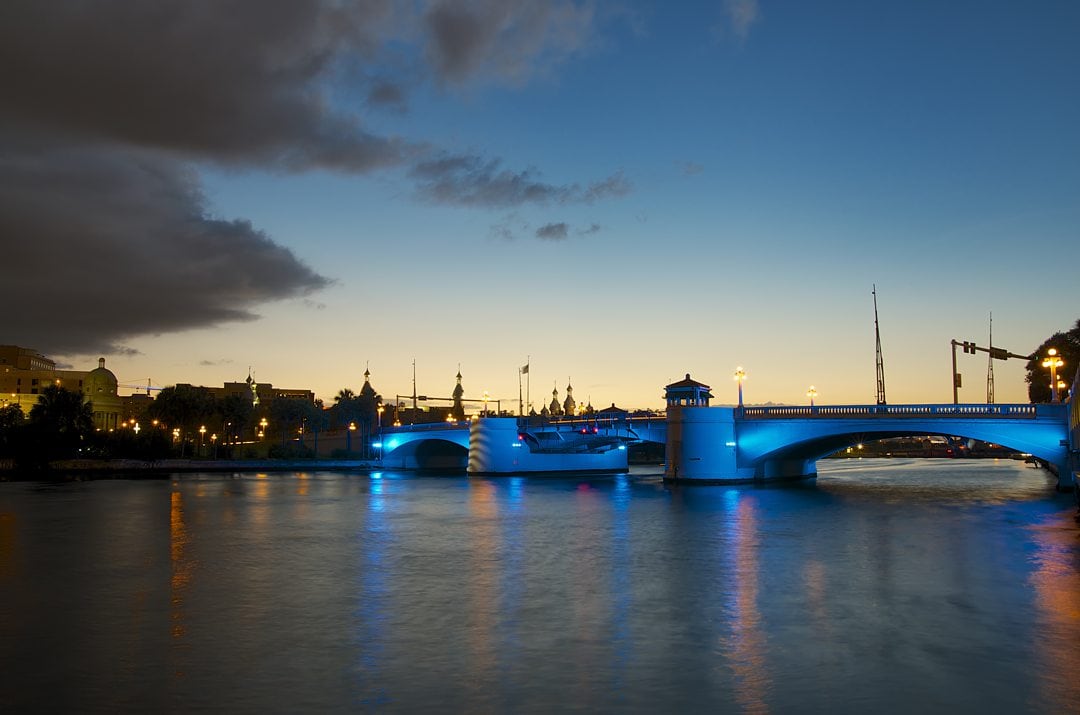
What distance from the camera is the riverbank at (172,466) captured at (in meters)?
111

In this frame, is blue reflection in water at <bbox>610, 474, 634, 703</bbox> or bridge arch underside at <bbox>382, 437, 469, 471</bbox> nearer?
→ blue reflection in water at <bbox>610, 474, 634, 703</bbox>

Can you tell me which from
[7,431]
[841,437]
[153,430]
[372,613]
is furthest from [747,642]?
[153,430]

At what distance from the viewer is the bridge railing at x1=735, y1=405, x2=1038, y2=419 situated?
59.3 meters

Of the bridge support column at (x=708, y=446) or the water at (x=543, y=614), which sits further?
the bridge support column at (x=708, y=446)

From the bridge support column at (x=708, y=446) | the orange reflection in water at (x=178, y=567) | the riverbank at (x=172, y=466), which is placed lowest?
the riverbank at (x=172, y=466)

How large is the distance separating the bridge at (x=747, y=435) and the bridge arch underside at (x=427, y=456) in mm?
14290

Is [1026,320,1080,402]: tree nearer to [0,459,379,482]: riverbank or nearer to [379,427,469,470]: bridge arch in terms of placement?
[379,427,469,470]: bridge arch

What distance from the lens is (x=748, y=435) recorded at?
7250cm

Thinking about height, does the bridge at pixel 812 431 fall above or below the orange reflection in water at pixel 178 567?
above

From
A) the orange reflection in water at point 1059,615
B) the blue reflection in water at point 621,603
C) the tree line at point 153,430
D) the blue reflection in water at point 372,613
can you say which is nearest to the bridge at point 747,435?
the orange reflection in water at point 1059,615

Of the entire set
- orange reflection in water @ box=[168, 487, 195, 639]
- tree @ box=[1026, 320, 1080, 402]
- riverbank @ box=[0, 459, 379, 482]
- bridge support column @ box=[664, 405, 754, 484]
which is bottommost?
riverbank @ box=[0, 459, 379, 482]

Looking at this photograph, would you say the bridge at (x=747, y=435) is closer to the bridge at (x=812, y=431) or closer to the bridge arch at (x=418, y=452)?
the bridge at (x=812, y=431)

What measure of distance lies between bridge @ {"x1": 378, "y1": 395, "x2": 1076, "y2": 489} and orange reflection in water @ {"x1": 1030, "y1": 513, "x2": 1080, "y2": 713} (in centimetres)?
2191

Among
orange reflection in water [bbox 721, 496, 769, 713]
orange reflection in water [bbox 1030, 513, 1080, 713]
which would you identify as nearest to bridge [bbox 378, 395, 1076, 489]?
orange reflection in water [bbox 1030, 513, 1080, 713]
